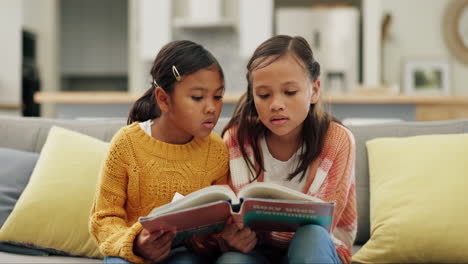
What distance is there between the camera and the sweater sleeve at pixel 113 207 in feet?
3.79

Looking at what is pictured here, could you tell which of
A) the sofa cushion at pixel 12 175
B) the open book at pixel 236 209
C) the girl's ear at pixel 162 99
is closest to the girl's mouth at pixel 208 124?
the girl's ear at pixel 162 99

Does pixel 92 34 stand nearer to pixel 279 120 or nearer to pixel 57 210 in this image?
pixel 57 210

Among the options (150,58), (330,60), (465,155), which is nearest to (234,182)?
(465,155)

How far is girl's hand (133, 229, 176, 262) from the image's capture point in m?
1.10

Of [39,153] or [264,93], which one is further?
[39,153]

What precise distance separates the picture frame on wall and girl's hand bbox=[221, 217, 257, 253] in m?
5.23

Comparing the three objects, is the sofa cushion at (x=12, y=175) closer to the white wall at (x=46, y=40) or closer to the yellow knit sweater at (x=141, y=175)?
the yellow knit sweater at (x=141, y=175)

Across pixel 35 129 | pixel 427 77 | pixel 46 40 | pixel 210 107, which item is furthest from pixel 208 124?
pixel 46 40

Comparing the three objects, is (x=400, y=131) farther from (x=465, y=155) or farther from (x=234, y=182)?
(x=234, y=182)

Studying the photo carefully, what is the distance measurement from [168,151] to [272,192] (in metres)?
0.37

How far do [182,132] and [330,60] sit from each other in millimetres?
4132

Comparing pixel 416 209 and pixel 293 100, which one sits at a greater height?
pixel 293 100

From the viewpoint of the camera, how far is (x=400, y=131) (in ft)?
5.91

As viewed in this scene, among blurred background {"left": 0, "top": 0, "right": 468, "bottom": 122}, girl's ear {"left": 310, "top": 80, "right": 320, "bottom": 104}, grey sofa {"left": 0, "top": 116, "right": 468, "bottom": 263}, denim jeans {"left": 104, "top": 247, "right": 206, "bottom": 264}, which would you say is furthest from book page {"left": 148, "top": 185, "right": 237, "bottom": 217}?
blurred background {"left": 0, "top": 0, "right": 468, "bottom": 122}
